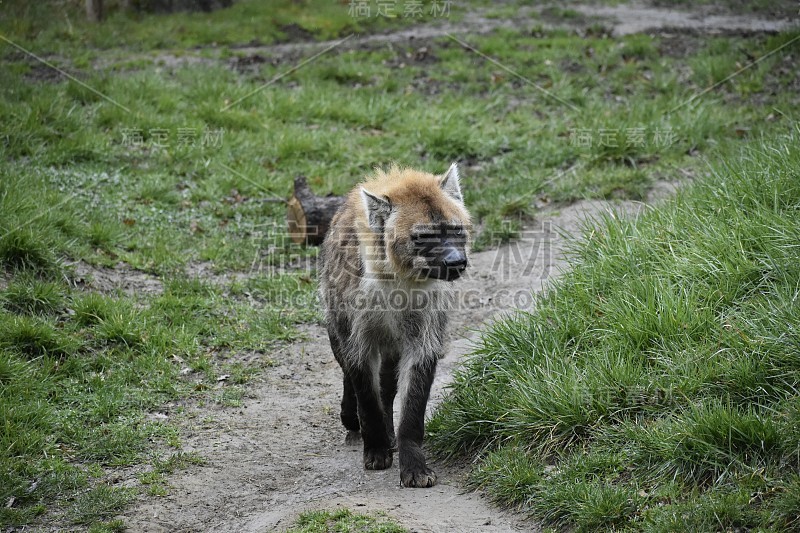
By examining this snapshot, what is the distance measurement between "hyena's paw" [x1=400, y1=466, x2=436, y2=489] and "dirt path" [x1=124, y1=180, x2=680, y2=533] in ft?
0.13

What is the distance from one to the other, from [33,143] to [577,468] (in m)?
5.53

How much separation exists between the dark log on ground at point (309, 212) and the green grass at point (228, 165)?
150 mm

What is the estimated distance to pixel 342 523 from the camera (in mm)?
3223

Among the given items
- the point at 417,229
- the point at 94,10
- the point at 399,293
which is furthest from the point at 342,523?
the point at 94,10

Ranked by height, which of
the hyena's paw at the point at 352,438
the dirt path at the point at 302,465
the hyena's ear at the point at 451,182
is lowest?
the hyena's paw at the point at 352,438

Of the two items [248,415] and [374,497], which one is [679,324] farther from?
[248,415]

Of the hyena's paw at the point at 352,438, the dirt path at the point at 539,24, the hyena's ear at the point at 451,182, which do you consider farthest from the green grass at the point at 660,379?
the dirt path at the point at 539,24

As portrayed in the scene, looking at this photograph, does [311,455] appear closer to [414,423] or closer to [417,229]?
[414,423]

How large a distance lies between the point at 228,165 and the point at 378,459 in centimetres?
403

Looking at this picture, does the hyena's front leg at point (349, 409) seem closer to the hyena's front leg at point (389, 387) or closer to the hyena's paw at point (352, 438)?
the hyena's paw at point (352, 438)

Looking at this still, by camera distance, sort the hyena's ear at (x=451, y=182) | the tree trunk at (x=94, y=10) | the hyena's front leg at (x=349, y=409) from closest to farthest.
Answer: the hyena's ear at (x=451, y=182), the hyena's front leg at (x=349, y=409), the tree trunk at (x=94, y=10)

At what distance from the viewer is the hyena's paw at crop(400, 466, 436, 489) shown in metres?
3.70

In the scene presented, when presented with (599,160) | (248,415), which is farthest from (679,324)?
(599,160)

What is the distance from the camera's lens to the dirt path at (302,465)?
3.46 m
